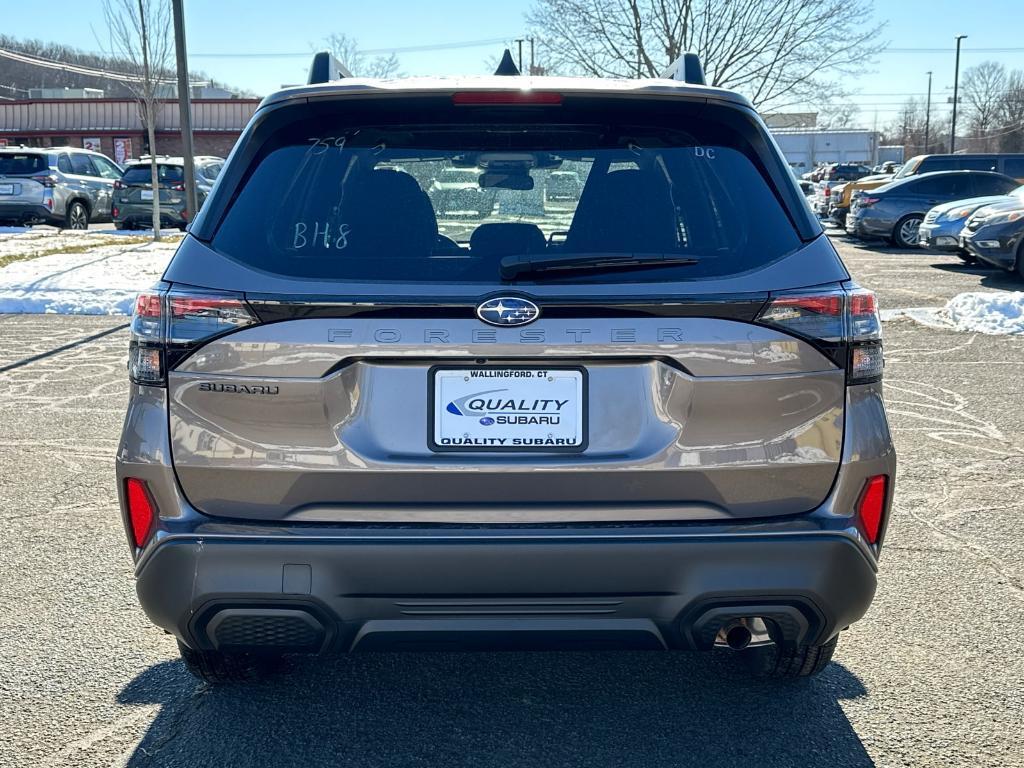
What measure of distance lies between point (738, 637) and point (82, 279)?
13.3m

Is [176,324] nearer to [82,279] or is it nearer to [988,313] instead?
[988,313]

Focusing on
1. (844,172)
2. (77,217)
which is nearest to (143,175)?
(77,217)

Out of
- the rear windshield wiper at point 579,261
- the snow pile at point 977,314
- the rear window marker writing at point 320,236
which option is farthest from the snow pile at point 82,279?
the rear windshield wiper at point 579,261

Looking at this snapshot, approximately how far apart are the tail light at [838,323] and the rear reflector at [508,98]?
0.78 m

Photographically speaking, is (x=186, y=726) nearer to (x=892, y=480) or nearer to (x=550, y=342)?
(x=550, y=342)

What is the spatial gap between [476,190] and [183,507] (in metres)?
1.19

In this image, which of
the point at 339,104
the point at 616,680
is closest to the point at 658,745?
the point at 616,680

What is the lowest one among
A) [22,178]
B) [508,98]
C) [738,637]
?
[738,637]

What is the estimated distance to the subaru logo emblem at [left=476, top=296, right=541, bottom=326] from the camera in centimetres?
250

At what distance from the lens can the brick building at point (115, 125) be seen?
5172 centimetres

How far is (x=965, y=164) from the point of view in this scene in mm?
24453

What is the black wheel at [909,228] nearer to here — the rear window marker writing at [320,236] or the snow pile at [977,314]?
the snow pile at [977,314]

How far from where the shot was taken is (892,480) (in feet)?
9.05

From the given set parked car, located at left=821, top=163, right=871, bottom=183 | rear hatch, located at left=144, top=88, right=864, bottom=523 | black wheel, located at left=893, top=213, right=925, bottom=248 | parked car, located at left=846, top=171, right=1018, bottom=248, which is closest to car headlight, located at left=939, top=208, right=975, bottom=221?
parked car, located at left=846, top=171, right=1018, bottom=248
